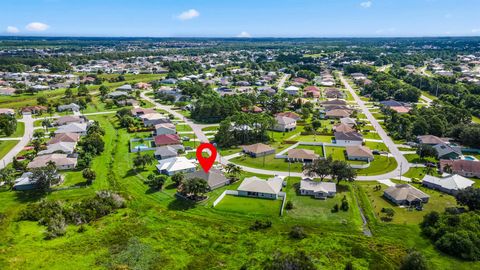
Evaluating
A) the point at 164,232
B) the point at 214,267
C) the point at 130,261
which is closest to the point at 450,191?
the point at 214,267

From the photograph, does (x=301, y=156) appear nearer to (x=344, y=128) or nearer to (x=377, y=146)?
(x=377, y=146)

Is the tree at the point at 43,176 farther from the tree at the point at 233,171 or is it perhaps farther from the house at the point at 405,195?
the house at the point at 405,195

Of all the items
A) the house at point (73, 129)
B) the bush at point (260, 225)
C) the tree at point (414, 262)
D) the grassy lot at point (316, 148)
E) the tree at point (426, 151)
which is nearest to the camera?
the tree at point (414, 262)

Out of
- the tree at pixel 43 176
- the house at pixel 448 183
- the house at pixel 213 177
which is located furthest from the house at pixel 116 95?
the house at pixel 448 183

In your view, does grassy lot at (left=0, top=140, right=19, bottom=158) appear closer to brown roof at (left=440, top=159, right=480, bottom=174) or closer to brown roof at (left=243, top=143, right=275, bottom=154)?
brown roof at (left=243, top=143, right=275, bottom=154)

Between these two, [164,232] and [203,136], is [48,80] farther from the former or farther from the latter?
[164,232]

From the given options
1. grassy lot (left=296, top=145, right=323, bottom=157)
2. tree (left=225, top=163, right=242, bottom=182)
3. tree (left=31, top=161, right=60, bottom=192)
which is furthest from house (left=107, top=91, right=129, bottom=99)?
tree (left=225, top=163, right=242, bottom=182)

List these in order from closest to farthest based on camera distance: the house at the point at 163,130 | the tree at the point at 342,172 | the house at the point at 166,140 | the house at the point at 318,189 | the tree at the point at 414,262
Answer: the tree at the point at 414,262, the house at the point at 318,189, the tree at the point at 342,172, the house at the point at 166,140, the house at the point at 163,130
